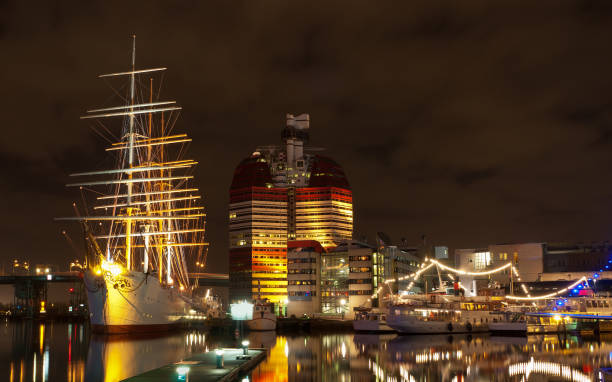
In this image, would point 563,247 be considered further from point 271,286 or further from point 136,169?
point 136,169

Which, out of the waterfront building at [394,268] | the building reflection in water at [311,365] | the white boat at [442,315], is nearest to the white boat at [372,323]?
the white boat at [442,315]

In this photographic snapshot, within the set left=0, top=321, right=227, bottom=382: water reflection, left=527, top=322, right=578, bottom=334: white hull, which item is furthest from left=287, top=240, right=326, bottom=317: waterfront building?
Answer: left=0, top=321, right=227, bottom=382: water reflection

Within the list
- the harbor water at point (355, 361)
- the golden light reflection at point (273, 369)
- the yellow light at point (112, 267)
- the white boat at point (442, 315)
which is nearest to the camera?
the golden light reflection at point (273, 369)

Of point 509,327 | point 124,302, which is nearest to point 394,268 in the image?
point 509,327

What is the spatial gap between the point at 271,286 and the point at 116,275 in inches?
4508

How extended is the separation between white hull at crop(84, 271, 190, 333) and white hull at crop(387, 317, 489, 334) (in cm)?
3314

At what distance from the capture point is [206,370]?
3550cm

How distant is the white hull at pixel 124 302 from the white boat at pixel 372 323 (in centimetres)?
2901

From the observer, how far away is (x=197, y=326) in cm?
11244

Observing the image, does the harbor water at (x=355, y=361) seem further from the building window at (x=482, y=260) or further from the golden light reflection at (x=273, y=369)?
the building window at (x=482, y=260)

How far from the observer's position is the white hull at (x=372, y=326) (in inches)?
3524

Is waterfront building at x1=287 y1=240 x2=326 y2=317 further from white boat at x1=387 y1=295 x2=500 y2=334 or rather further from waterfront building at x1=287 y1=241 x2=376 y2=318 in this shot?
white boat at x1=387 y1=295 x2=500 y2=334

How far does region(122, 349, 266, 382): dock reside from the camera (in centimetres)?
3161

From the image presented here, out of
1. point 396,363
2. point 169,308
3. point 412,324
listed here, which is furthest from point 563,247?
point 396,363
